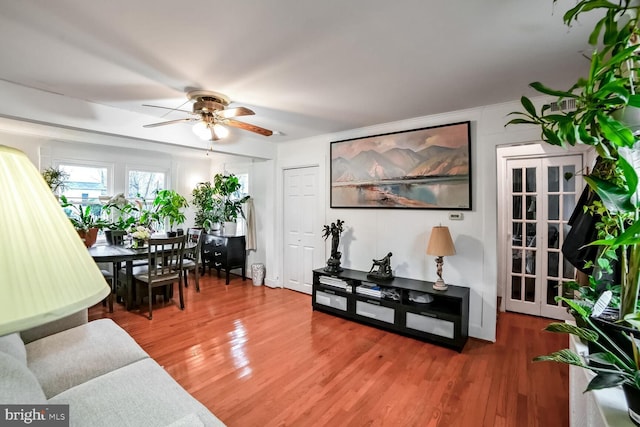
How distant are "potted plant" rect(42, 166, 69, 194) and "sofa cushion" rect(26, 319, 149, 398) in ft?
12.1

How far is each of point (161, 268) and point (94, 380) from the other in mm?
2347

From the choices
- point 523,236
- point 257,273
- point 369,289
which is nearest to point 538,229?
point 523,236

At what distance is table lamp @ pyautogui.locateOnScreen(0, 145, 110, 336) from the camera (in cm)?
40

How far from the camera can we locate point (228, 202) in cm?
Answer: 534

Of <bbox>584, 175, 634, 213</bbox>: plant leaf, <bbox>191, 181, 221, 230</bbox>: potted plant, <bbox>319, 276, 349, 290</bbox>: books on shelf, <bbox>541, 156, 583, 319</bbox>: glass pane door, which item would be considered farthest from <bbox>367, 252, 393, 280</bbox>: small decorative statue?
<bbox>191, 181, 221, 230</bbox>: potted plant

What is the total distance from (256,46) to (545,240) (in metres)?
3.82

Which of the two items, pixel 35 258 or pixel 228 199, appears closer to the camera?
pixel 35 258

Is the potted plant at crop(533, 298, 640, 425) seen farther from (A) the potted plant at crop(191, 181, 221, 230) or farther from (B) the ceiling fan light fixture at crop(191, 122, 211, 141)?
(A) the potted plant at crop(191, 181, 221, 230)

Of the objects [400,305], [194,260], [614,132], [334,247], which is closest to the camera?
[614,132]

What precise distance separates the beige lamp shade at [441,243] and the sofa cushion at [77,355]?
8.45ft

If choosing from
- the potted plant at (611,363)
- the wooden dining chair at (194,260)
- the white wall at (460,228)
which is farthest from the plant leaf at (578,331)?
the wooden dining chair at (194,260)

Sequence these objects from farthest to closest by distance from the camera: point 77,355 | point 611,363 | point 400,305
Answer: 1. point 400,305
2. point 77,355
3. point 611,363

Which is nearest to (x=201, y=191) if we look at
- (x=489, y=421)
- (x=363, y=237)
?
(x=363, y=237)

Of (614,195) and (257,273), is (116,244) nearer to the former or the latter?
(257,273)
